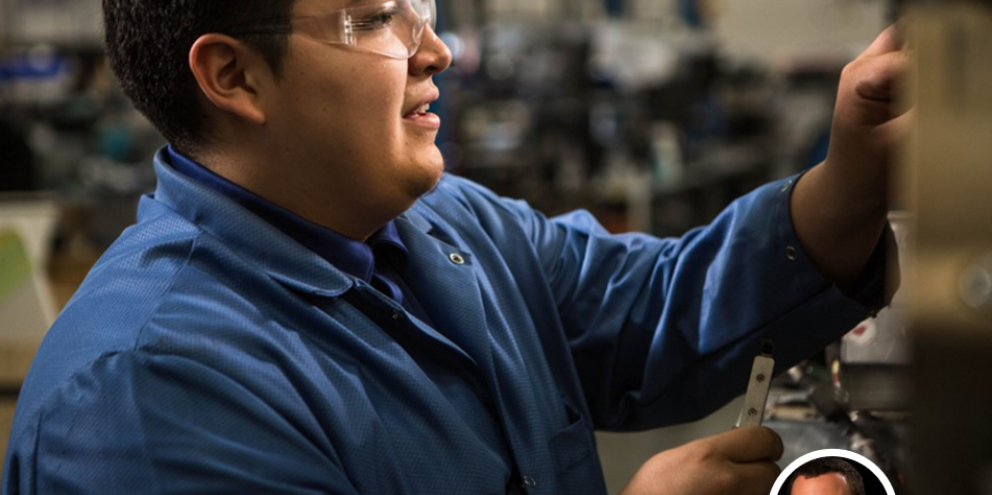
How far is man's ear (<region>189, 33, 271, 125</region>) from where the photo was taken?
45.7 inches

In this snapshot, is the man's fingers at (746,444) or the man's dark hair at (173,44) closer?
the man's fingers at (746,444)

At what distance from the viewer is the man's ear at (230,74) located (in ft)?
3.81

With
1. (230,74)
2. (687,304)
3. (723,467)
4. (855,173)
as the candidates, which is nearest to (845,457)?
(723,467)

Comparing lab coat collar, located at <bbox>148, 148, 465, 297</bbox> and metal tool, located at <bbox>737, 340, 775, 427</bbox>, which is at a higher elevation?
lab coat collar, located at <bbox>148, 148, 465, 297</bbox>

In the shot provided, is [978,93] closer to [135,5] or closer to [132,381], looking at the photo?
[132,381]

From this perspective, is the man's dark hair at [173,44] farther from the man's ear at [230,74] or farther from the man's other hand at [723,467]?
the man's other hand at [723,467]

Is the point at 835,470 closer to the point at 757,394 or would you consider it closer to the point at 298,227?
the point at 757,394

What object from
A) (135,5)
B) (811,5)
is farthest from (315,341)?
(811,5)

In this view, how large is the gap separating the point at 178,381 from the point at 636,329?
0.65 m

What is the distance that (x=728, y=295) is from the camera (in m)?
1.29

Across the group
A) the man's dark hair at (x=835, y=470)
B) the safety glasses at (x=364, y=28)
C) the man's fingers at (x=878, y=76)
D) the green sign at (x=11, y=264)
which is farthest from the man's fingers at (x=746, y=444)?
the green sign at (x=11, y=264)

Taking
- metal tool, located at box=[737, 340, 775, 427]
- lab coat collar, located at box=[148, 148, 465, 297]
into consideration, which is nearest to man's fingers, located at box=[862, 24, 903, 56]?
metal tool, located at box=[737, 340, 775, 427]

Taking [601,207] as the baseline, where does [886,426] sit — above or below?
above

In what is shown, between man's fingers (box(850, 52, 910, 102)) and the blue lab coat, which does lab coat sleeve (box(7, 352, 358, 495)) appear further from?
man's fingers (box(850, 52, 910, 102))
